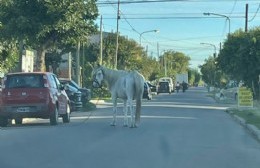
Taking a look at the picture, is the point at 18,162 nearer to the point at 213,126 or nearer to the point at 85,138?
the point at 85,138

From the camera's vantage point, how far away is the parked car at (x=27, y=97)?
22234 millimetres

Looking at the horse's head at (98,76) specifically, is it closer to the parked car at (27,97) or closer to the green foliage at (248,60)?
the parked car at (27,97)

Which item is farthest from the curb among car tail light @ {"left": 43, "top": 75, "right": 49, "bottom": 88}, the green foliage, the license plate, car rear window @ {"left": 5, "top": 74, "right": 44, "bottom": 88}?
the green foliage

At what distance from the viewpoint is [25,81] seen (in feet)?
74.0

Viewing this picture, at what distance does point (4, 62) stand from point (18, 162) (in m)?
16.1

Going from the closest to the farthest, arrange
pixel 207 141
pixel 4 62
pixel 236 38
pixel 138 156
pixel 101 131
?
pixel 138 156
pixel 207 141
pixel 101 131
pixel 4 62
pixel 236 38

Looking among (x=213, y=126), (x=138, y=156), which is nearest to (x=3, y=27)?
(x=213, y=126)

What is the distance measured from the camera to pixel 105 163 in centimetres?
1282

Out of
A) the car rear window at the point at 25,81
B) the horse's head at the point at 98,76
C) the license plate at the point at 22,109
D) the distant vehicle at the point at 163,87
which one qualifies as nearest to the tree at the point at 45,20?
the horse's head at the point at 98,76

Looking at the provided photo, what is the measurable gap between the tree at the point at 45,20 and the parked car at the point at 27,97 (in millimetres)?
7495

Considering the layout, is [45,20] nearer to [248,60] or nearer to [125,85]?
[125,85]

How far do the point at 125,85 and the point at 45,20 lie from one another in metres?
8.64

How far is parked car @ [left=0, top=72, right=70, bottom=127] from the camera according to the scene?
72.9ft

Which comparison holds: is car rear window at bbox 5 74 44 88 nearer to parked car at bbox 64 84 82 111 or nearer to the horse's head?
the horse's head
